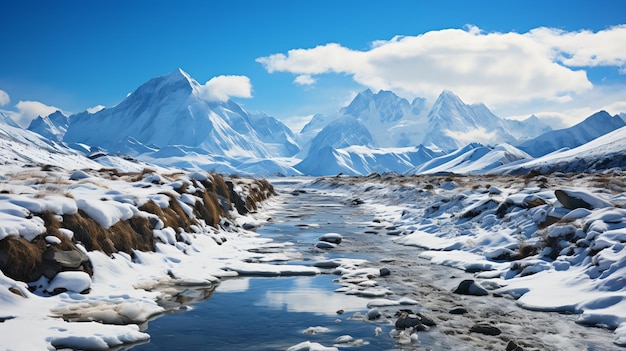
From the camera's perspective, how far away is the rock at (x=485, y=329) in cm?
1070

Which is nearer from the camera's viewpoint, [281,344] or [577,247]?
[281,344]

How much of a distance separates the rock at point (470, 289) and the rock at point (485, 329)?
337 cm

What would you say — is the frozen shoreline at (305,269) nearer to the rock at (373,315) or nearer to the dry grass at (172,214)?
the dry grass at (172,214)

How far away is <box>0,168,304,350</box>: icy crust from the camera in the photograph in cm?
961

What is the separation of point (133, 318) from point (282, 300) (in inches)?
161

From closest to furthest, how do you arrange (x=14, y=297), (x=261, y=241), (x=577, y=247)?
1. (x=14, y=297)
2. (x=577, y=247)
3. (x=261, y=241)

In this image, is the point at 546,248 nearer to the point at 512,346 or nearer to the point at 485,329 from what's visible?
the point at 485,329

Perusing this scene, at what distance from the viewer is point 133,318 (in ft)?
36.3

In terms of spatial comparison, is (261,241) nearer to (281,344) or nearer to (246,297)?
(246,297)

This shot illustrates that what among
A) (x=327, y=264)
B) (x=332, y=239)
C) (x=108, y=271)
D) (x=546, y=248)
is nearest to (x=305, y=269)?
(x=327, y=264)

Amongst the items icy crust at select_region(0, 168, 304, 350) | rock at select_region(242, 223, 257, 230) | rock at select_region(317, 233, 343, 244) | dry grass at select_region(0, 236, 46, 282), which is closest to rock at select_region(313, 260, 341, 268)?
icy crust at select_region(0, 168, 304, 350)

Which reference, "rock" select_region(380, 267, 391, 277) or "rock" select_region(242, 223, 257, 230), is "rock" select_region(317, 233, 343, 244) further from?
"rock" select_region(380, 267, 391, 277)

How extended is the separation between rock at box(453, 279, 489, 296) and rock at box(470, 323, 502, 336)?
3372 millimetres

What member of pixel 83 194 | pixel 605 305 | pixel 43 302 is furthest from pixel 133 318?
pixel 605 305
